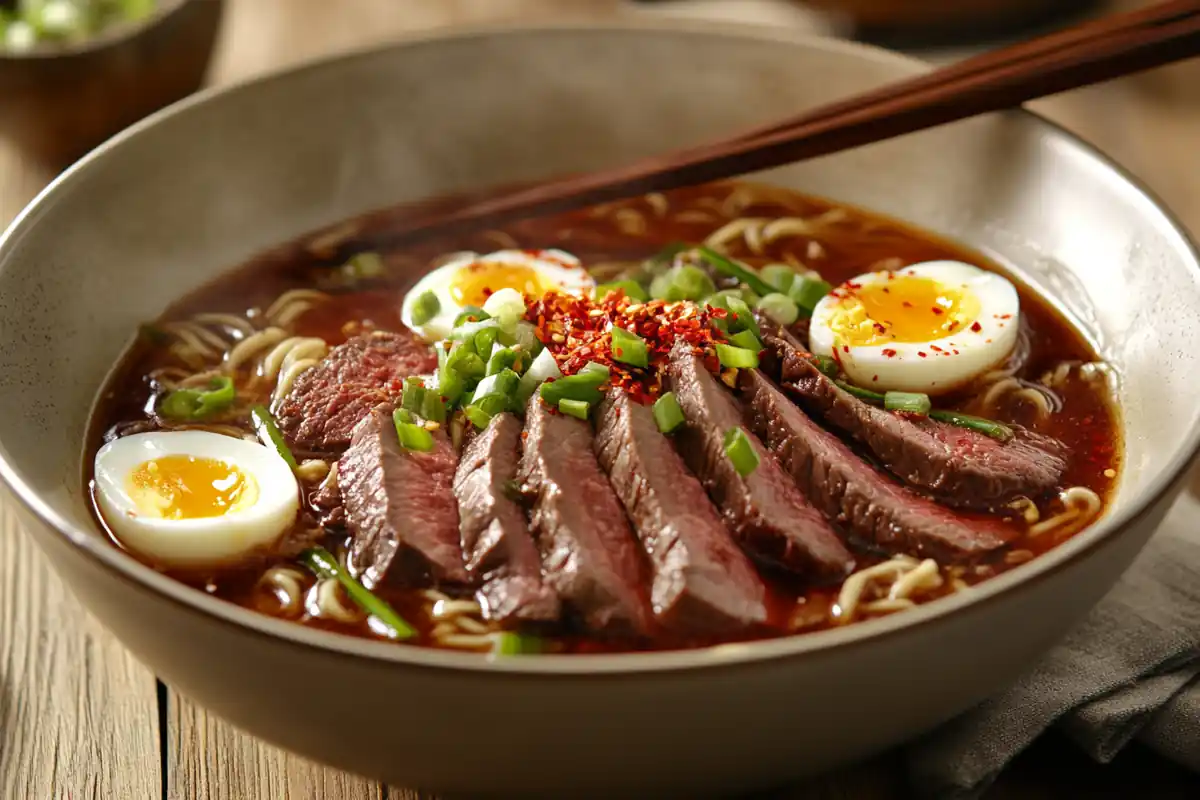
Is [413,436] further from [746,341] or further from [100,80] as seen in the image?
[100,80]

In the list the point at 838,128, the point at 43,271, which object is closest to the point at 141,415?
the point at 43,271

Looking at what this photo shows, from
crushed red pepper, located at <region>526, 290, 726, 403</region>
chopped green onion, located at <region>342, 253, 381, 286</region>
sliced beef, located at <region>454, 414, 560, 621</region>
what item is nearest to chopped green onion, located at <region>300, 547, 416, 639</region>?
sliced beef, located at <region>454, 414, 560, 621</region>

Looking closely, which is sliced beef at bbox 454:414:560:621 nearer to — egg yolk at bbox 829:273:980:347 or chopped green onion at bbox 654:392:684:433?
chopped green onion at bbox 654:392:684:433

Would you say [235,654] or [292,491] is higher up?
[235,654]

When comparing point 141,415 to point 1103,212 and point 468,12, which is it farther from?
point 468,12

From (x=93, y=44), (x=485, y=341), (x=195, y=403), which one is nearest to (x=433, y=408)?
(x=485, y=341)

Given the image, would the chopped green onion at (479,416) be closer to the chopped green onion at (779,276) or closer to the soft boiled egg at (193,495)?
the soft boiled egg at (193,495)
